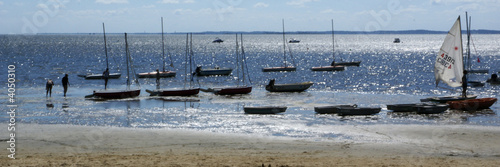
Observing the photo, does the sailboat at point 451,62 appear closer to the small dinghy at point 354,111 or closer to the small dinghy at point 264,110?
the small dinghy at point 354,111

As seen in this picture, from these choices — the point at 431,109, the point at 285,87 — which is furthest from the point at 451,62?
the point at 285,87

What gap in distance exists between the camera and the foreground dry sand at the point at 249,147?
20.8 meters

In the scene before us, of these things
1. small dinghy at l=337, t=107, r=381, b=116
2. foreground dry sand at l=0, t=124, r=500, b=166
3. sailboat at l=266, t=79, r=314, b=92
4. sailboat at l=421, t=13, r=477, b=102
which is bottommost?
foreground dry sand at l=0, t=124, r=500, b=166

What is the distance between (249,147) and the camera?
82.2 ft

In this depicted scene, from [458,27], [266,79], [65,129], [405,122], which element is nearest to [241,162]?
[65,129]

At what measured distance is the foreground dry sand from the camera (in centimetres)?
2081

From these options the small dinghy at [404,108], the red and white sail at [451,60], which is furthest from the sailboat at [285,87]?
the small dinghy at [404,108]

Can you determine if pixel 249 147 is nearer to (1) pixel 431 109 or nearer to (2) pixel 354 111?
(2) pixel 354 111

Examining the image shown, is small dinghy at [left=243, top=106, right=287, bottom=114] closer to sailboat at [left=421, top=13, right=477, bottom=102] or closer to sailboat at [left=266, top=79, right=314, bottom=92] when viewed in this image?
sailboat at [left=421, top=13, right=477, bottom=102]

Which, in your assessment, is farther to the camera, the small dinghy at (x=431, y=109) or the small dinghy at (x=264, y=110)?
the small dinghy at (x=431, y=109)

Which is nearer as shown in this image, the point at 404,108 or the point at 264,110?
the point at 264,110

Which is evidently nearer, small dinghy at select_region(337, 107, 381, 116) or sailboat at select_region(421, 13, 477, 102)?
small dinghy at select_region(337, 107, 381, 116)

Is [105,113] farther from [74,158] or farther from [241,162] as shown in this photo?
[241,162]

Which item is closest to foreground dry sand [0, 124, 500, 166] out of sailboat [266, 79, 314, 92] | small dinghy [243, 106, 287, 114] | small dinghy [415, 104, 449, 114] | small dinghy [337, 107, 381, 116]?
small dinghy [337, 107, 381, 116]
